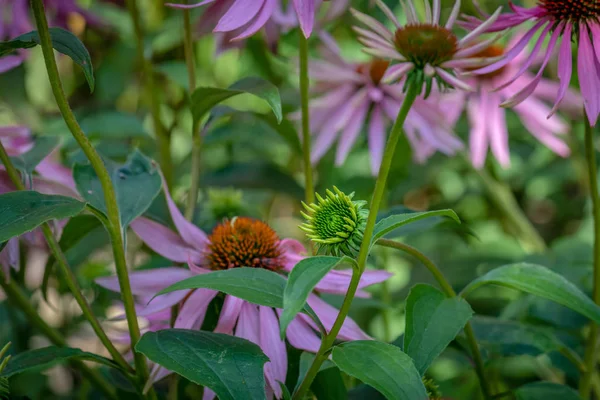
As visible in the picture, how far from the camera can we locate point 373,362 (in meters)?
0.44

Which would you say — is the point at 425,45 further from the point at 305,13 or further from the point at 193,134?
the point at 193,134

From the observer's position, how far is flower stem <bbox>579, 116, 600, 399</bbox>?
1.92 feet

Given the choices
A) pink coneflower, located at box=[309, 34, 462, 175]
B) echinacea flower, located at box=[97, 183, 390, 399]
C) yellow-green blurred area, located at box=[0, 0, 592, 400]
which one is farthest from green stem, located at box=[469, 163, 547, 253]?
echinacea flower, located at box=[97, 183, 390, 399]

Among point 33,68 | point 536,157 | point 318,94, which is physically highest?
point 33,68

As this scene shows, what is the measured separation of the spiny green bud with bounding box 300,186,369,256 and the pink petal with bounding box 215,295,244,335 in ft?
0.33

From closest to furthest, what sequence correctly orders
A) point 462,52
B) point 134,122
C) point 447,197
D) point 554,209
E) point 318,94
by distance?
1. point 462,52
2. point 134,122
3. point 318,94
4. point 447,197
5. point 554,209

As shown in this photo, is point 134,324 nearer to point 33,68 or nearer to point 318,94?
point 318,94

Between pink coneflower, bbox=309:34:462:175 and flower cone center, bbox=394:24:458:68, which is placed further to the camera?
pink coneflower, bbox=309:34:462:175

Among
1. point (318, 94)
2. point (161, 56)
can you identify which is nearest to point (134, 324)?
point (318, 94)

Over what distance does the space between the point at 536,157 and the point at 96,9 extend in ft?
2.66

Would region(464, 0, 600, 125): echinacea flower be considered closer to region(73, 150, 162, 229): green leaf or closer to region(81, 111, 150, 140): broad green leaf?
region(73, 150, 162, 229): green leaf

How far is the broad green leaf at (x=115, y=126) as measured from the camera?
884 millimetres

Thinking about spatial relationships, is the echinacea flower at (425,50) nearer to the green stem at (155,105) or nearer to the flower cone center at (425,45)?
the flower cone center at (425,45)

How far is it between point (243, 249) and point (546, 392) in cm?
27
